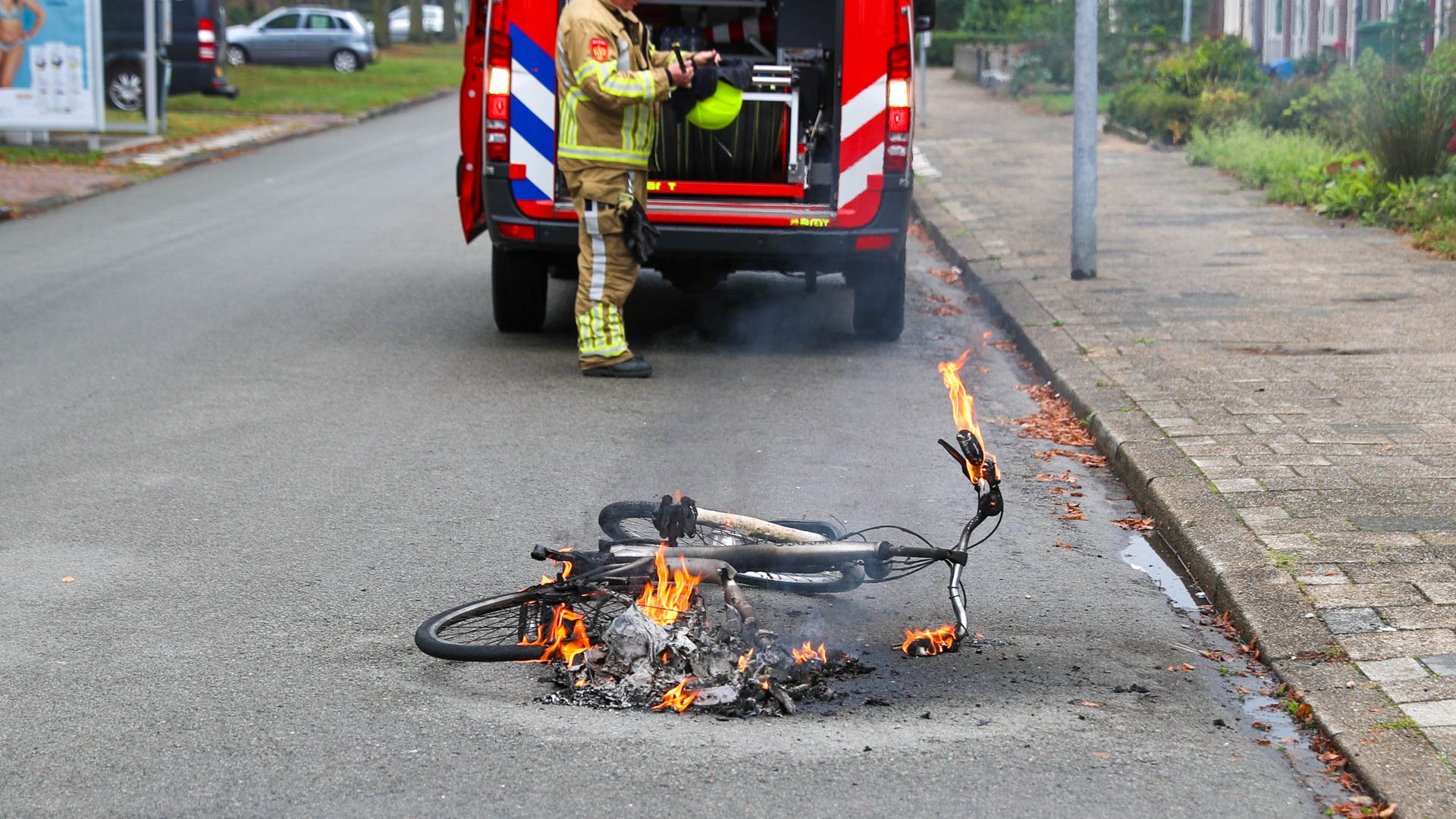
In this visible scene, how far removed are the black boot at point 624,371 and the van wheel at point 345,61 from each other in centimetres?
3553

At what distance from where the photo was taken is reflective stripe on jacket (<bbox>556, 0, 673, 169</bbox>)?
7805mm

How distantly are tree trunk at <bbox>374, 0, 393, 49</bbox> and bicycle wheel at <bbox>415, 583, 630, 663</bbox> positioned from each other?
46.6 metres

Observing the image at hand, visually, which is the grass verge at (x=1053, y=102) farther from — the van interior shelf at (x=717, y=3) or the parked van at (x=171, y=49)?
the van interior shelf at (x=717, y=3)

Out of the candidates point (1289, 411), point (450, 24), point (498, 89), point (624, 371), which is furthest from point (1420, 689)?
point (450, 24)

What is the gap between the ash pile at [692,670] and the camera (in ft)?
13.7

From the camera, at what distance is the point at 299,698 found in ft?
13.8

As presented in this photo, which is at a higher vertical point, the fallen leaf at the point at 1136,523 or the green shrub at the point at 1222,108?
the green shrub at the point at 1222,108

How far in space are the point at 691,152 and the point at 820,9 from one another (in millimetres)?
1458

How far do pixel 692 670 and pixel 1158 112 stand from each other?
17.6 meters

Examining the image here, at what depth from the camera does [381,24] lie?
5038 centimetres

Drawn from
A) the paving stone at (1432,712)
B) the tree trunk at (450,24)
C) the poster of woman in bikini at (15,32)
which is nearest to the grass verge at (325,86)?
the tree trunk at (450,24)

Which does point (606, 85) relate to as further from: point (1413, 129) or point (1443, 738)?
point (1413, 129)

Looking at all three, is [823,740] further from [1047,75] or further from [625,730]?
[1047,75]

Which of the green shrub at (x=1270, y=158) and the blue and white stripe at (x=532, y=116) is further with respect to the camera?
the green shrub at (x=1270, y=158)
